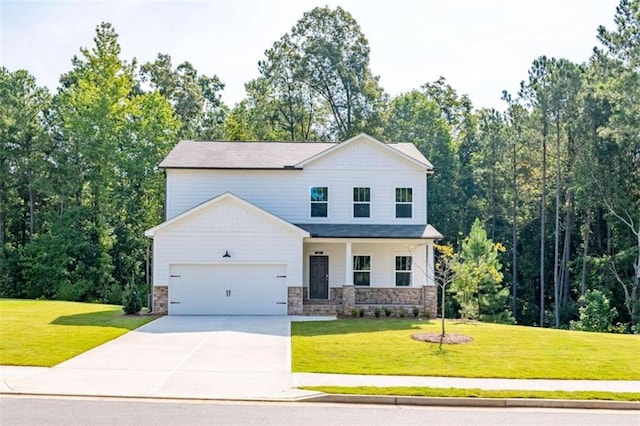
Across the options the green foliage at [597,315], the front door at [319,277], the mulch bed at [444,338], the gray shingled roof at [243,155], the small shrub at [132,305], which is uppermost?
the gray shingled roof at [243,155]

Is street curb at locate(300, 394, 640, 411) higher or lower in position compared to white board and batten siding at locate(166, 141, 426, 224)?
lower

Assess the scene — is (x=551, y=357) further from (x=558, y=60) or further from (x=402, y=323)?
(x=558, y=60)

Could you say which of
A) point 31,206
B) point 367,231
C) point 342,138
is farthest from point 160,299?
point 342,138

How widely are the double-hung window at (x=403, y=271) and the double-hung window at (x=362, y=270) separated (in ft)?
4.05

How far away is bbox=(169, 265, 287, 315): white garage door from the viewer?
2502cm

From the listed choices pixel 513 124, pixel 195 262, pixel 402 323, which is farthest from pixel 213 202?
pixel 513 124

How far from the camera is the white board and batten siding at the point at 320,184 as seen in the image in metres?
28.2

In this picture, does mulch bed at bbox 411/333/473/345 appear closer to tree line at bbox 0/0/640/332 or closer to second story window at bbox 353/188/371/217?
second story window at bbox 353/188/371/217

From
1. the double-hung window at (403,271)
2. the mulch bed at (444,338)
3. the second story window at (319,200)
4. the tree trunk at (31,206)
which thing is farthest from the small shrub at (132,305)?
the tree trunk at (31,206)

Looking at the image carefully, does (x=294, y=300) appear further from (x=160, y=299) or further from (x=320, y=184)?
(x=320, y=184)

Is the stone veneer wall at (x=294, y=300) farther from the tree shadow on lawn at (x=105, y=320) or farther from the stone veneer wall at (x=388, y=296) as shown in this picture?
the tree shadow on lawn at (x=105, y=320)

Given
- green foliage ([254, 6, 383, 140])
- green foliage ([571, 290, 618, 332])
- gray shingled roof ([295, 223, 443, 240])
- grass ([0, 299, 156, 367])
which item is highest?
green foliage ([254, 6, 383, 140])

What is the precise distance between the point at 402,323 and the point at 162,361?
992 cm

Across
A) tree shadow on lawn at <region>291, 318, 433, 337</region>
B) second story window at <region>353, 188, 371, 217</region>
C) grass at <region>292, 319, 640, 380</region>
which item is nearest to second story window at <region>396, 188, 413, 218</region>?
second story window at <region>353, 188, 371, 217</region>
